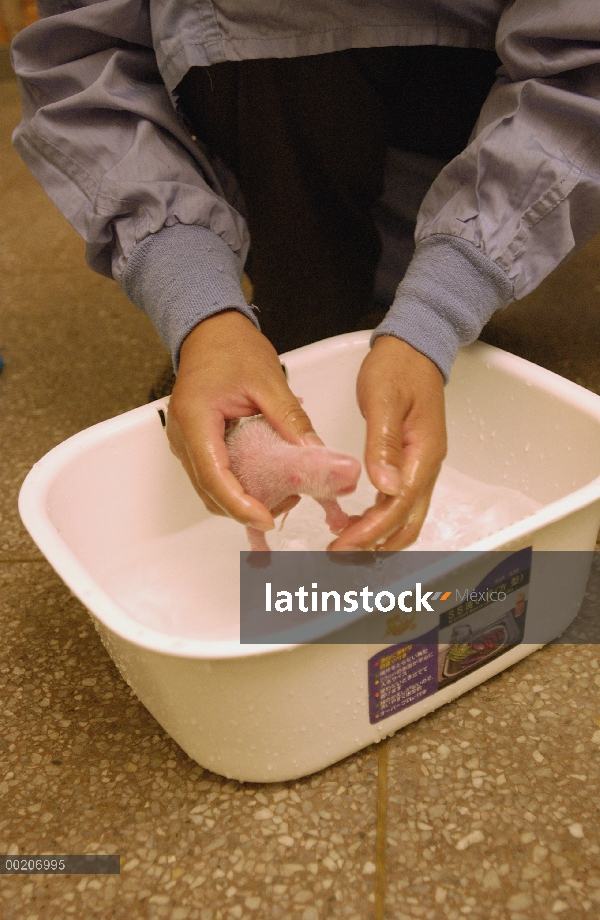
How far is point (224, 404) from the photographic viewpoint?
0.66 m

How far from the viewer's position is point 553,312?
4.05ft

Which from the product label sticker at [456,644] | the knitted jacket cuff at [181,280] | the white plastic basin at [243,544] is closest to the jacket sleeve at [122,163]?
the knitted jacket cuff at [181,280]

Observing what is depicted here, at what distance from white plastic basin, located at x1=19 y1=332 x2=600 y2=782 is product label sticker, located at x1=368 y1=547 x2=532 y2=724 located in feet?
0.04

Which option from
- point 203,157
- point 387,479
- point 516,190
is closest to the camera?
point 387,479

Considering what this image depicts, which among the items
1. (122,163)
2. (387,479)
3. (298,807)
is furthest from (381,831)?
(122,163)

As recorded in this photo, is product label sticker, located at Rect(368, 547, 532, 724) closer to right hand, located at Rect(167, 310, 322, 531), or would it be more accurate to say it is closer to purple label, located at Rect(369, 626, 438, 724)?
purple label, located at Rect(369, 626, 438, 724)

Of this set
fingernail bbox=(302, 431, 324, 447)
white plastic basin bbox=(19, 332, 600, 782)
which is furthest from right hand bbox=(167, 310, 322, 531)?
white plastic basin bbox=(19, 332, 600, 782)

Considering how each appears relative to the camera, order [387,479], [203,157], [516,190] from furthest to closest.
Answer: [203,157], [516,190], [387,479]

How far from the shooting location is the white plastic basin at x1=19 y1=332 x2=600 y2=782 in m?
0.56

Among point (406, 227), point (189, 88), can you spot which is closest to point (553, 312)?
point (406, 227)

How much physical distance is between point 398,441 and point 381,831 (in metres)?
0.30

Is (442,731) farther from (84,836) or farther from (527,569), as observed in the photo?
(84,836)

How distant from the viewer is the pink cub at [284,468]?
1.96 feet

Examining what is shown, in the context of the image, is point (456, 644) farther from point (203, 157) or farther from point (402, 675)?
point (203, 157)
